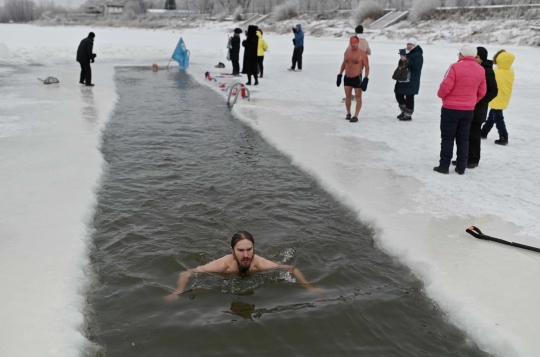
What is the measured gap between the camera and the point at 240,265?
4.59 metres

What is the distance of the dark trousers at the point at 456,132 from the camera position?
22.8 ft

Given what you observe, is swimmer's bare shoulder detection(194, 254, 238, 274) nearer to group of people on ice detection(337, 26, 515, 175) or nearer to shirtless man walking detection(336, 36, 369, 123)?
group of people on ice detection(337, 26, 515, 175)

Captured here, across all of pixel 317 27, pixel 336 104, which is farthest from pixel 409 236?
pixel 317 27

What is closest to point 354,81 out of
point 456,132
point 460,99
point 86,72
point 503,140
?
point 503,140

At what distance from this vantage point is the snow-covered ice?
3891 millimetres

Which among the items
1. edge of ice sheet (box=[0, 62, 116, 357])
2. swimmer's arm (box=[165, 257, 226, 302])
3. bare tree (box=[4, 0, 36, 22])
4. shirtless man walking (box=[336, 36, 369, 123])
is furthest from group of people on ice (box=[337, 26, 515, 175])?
bare tree (box=[4, 0, 36, 22])

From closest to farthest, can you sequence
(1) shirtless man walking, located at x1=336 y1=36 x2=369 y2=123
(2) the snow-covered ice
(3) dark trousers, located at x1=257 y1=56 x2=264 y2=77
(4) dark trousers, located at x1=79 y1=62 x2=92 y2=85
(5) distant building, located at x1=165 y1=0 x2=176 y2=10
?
(2) the snow-covered ice < (1) shirtless man walking, located at x1=336 y1=36 x2=369 y2=123 < (4) dark trousers, located at x1=79 y1=62 x2=92 y2=85 < (3) dark trousers, located at x1=257 y1=56 x2=264 y2=77 < (5) distant building, located at x1=165 y1=0 x2=176 y2=10

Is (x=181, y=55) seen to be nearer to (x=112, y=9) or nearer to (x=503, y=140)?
(x=503, y=140)

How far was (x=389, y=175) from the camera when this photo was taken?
722 centimetres

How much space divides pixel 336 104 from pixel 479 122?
18.9ft

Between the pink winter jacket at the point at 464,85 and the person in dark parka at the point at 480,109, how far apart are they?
44 centimetres

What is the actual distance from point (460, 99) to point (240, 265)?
4.16 m

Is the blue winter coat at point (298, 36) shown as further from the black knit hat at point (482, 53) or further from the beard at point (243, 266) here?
the beard at point (243, 266)

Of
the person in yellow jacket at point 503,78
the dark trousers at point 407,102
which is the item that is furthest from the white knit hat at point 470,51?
the dark trousers at point 407,102
